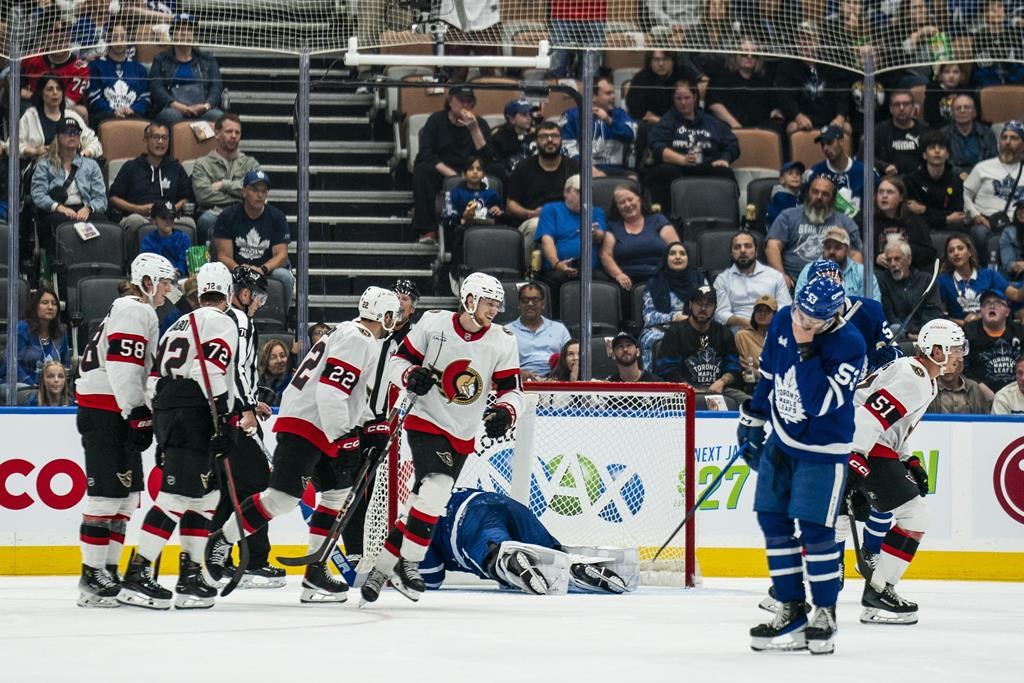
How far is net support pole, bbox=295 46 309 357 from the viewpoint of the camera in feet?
29.9

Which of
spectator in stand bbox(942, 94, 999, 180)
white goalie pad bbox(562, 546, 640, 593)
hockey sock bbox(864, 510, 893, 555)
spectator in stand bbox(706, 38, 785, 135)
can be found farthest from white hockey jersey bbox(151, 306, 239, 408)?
spectator in stand bbox(942, 94, 999, 180)

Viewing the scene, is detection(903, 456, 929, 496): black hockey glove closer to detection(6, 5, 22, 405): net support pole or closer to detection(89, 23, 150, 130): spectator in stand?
detection(6, 5, 22, 405): net support pole

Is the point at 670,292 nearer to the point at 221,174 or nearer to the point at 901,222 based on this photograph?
the point at 901,222

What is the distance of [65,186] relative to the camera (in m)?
9.82

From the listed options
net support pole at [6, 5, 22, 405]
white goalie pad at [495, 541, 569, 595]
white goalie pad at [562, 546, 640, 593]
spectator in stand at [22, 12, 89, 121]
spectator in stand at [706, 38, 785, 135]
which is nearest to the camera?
white goalie pad at [495, 541, 569, 595]

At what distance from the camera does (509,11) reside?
9750 mm

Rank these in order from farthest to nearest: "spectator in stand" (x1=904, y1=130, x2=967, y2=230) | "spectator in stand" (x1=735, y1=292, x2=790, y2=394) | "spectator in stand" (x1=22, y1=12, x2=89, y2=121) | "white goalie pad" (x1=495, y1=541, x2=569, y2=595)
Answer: "spectator in stand" (x1=904, y1=130, x2=967, y2=230), "spectator in stand" (x1=735, y1=292, x2=790, y2=394), "spectator in stand" (x1=22, y1=12, x2=89, y2=121), "white goalie pad" (x1=495, y1=541, x2=569, y2=595)

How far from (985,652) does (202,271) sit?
10.7 ft

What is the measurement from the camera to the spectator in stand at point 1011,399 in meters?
9.62

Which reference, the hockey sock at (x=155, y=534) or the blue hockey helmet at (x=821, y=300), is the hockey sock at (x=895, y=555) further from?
the hockey sock at (x=155, y=534)

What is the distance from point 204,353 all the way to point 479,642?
1.64 meters

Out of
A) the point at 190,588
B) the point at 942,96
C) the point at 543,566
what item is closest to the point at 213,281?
the point at 190,588

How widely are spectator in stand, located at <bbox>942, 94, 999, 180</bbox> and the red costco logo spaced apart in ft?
9.21

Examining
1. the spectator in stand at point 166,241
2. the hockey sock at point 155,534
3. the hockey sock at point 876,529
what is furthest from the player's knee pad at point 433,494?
the spectator in stand at point 166,241
